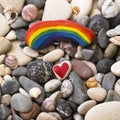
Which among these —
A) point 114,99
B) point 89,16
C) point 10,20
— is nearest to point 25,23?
point 10,20

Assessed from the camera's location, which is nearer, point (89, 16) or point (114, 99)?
point (114, 99)

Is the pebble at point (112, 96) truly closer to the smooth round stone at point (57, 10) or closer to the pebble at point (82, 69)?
the pebble at point (82, 69)

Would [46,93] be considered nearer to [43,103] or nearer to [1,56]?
[43,103]

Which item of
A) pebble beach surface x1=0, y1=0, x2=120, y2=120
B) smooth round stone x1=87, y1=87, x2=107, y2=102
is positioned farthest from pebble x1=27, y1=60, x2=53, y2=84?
A: smooth round stone x1=87, y1=87, x2=107, y2=102

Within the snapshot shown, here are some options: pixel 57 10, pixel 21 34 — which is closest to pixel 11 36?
pixel 21 34

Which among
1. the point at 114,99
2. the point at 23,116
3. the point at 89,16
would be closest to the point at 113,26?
the point at 89,16

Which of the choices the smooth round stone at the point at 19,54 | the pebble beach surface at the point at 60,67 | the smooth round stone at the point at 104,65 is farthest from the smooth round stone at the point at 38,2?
the smooth round stone at the point at 104,65

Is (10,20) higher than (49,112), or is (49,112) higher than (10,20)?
(10,20)
